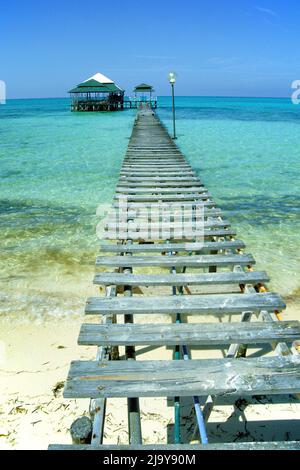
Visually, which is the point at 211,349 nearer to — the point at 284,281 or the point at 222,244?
the point at 222,244

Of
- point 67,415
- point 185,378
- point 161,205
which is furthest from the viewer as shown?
point 161,205

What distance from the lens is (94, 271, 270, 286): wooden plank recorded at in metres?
4.75

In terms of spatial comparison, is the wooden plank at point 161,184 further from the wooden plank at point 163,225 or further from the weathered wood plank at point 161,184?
the wooden plank at point 163,225

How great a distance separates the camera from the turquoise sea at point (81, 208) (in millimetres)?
7414

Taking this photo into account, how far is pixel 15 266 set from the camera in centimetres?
830

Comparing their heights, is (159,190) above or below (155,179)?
below

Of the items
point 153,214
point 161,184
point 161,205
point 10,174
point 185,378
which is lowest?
point 185,378

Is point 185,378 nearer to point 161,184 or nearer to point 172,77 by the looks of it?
point 161,184

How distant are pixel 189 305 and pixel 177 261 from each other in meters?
1.32

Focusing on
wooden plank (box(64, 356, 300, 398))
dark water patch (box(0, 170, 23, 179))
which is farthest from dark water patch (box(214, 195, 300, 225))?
dark water patch (box(0, 170, 23, 179))

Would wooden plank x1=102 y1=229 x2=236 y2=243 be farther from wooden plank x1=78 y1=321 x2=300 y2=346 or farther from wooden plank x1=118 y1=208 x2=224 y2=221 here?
wooden plank x1=78 y1=321 x2=300 y2=346

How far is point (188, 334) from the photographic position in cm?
363

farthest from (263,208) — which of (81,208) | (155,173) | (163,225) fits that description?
(163,225)
